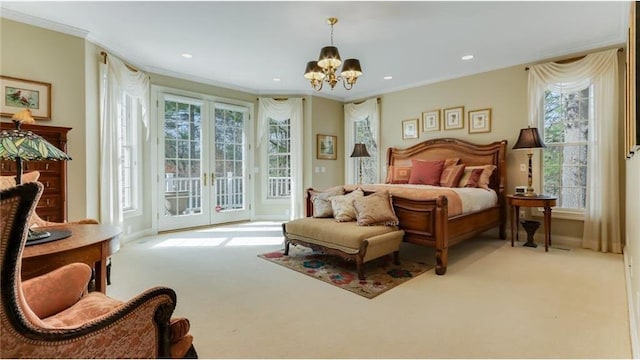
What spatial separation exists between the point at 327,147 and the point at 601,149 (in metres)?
4.40

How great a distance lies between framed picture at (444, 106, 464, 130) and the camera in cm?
530

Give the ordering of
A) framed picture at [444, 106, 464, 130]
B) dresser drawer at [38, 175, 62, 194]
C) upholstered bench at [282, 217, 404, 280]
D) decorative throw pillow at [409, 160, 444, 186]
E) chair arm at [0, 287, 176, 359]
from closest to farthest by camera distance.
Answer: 1. chair arm at [0, 287, 176, 359]
2. upholstered bench at [282, 217, 404, 280]
3. dresser drawer at [38, 175, 62, 194]
4. decorative throw pillow at [409, 160, 444, 186]
5. framed picture at [444, 106, 464, 130]

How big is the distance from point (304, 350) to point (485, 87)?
4821 mm

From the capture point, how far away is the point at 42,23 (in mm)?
3418

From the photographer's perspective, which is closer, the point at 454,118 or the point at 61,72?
the point at 61,72

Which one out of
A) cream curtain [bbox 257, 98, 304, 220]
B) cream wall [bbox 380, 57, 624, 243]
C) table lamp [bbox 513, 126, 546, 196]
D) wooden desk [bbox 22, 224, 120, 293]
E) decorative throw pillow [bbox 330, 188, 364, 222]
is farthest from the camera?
cream curtain [bbox 257, 98, 304, 220]

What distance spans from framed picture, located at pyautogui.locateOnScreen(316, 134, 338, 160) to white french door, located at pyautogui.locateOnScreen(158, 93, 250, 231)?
1490mm

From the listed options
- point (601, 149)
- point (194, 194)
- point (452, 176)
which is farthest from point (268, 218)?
point (601, 149)

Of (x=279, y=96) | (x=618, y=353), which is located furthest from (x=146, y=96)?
(x=618, y=353)

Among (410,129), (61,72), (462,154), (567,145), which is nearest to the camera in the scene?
(61,72)

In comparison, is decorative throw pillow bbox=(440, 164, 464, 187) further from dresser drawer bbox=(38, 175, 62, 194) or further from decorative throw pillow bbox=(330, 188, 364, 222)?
dresser drawer bbox=(38, 175, 62, 194)

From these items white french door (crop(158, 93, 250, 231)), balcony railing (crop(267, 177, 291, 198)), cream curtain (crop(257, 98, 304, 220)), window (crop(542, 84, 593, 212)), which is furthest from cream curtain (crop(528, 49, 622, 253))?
white french door (crop(158, 93, 250, 231))

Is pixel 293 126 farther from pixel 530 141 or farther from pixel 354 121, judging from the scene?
pixel 530 141

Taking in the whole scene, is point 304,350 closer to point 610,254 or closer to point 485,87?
point 610,254
